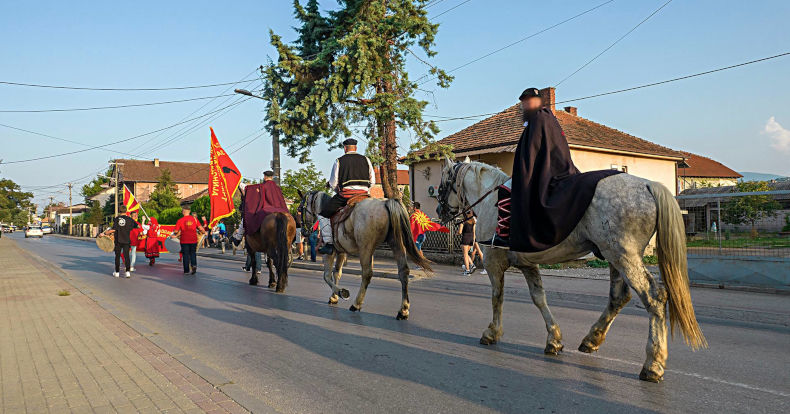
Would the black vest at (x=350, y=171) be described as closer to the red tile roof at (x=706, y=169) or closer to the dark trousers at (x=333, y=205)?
the dark trousers at (x=333, y=205)

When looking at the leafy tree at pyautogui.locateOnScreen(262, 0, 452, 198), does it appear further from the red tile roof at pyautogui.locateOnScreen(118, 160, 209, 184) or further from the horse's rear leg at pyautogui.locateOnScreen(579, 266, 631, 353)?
the red tile roof at pyautogui.locateOnScreen(118, 160, 209, 184)

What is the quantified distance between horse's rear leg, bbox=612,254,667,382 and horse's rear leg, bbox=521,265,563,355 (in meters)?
1.06

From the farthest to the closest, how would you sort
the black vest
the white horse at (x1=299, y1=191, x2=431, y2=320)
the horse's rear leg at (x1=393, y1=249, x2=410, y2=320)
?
the black vest, the white horse at (x1=299, y1=191, x2=431, y2=320), the horse's rear leg at (x1=393, y1=249, x2=410, y2=320)

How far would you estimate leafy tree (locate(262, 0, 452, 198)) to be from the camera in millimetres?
18703

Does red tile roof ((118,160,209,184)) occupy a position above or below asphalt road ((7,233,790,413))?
above

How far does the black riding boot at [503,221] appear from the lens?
5.37 meters

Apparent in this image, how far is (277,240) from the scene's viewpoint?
10.7 meters

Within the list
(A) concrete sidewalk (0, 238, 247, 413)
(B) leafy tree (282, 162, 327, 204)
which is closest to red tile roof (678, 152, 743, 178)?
(B) leafy tree (282, 162, 327, 204)

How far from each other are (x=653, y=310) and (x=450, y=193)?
289 cm

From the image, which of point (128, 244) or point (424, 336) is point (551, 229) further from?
point (128, 244)

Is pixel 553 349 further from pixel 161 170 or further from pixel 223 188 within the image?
pixel 161 170

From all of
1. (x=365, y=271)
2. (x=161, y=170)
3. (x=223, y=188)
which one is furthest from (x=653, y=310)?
(x=161, y=170)

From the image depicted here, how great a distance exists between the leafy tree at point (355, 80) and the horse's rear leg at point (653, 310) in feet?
49.5

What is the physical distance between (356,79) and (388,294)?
1033cm
